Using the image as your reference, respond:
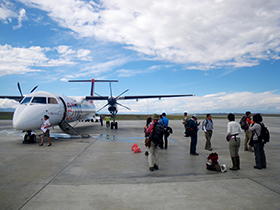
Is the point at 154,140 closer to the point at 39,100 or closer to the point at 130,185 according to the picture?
the point at 130,185

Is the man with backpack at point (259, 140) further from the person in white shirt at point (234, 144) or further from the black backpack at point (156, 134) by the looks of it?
the black backpack at point (156, 134)

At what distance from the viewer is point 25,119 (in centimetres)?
912

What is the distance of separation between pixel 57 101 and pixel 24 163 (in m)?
6.61

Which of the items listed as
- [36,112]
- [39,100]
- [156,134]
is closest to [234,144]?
[156,134]

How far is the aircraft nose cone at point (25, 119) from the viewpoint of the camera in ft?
29.4

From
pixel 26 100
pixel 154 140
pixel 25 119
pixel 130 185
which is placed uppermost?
pixel 26 100

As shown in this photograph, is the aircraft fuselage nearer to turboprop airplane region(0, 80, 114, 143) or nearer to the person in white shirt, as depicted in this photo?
turboprop airplane region(0, 80, 114, 143)

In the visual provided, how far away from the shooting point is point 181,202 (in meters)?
3.42

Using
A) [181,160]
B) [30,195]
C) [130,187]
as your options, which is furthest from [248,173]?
[30,195]

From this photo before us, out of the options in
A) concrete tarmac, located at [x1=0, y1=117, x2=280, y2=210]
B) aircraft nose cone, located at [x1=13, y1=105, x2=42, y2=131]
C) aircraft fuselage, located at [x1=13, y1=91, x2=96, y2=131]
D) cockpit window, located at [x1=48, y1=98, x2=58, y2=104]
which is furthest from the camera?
cockpit window, located at [x1=48, y1=98, x2=58, y2=104]

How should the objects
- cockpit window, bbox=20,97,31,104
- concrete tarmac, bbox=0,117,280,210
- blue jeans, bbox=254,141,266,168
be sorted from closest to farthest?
concrete tarmac, bbox=0,117,280,210 < blue jeans, bbox=254,141,266,168 < cockpit window, bbox=20,97,31,104

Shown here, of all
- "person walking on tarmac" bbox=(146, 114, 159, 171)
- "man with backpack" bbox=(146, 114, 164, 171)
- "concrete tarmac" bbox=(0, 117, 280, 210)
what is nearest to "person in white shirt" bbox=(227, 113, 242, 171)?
"concrete tarmac" bbox=(0, 117, 280, 210)

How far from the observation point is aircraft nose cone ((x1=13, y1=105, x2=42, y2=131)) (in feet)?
29.4

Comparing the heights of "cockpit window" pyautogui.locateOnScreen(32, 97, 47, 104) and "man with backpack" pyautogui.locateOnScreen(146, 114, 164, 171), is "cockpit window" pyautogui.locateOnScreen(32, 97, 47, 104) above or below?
above
